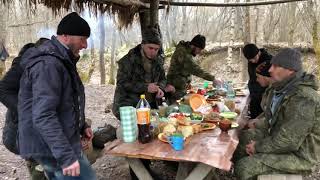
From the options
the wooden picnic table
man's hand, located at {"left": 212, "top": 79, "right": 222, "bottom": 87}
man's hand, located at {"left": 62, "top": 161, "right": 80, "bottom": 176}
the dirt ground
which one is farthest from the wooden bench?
man's hand, located at {"left": 212, "top": 79, "right": 222, "bottom": 87}

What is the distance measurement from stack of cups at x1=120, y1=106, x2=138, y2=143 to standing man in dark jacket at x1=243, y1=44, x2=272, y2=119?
102 inches

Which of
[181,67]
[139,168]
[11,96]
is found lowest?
[139,168]

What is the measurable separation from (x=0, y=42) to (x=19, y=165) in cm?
692

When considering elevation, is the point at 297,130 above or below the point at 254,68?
below

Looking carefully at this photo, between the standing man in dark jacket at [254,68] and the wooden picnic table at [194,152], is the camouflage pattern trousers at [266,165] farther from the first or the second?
the standing man in dark jacket at [254,68]

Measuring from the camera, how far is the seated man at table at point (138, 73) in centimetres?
422

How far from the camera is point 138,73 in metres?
4.36

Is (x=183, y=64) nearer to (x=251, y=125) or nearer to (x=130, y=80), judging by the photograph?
(x=130, y=80)

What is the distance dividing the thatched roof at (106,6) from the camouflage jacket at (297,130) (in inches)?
132

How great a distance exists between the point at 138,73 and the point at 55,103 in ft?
7.10

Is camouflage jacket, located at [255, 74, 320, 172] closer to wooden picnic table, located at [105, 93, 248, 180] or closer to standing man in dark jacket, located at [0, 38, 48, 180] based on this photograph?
wooden picnic table, located at [105, 93, 248, 180]

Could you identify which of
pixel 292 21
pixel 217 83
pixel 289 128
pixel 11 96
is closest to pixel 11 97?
pixel 11 96

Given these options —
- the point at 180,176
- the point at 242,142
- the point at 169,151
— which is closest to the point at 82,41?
the point at 169,151

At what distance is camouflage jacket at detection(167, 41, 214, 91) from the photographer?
5.58 m
